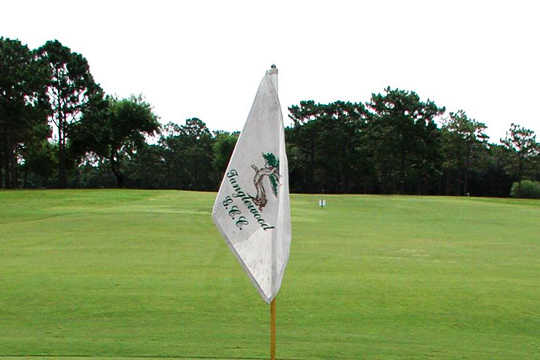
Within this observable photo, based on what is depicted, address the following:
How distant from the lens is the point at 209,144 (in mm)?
98375

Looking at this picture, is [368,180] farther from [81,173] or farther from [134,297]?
[134,297]

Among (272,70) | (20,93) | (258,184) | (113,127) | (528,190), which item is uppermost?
(20,93)

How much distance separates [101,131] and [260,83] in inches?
2168

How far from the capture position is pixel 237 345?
223 inches

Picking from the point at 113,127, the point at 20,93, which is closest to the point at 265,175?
the point at 20,93

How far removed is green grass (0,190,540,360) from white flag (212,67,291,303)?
1.76 m

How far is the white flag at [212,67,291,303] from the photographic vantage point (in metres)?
4.05

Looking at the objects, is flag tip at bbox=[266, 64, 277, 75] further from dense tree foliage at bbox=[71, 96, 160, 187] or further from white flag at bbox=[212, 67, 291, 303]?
dense tree foliage at bbox=[71, 96, 160, 187]

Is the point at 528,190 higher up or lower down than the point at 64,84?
lower down

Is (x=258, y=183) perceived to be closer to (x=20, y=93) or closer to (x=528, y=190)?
(x=20, y=93)

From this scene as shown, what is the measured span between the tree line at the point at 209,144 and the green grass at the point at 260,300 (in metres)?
43.4

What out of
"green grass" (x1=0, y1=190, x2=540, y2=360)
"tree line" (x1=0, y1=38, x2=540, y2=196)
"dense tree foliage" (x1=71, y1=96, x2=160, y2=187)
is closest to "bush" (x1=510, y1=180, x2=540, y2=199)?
"tree line" (x1=0, y1=38, x2=540, y2=196)

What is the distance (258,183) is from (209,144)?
95.2m

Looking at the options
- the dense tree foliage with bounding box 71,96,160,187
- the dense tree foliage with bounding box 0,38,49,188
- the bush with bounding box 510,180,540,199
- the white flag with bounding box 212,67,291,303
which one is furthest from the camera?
the bush with bounding box 510,180,540,199
